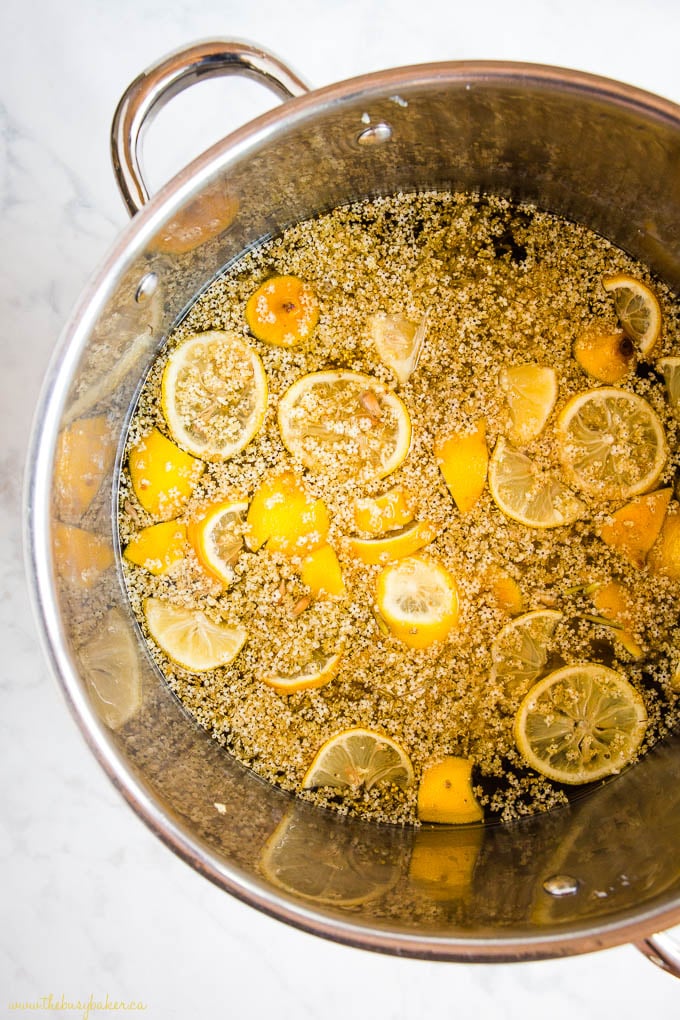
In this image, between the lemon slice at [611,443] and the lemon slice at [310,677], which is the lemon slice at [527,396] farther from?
the lemon slice at [310,677]

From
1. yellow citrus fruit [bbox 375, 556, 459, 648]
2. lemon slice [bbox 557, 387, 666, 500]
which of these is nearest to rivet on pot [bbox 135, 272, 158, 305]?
yellow citrus fruit [bbox 375, 556, 459, 648]

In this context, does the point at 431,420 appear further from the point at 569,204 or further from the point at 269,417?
the point at 569,204

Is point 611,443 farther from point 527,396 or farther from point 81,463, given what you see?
point 81,463

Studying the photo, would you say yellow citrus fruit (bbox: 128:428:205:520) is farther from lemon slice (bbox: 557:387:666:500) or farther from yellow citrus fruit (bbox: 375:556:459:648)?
lemon slice (bbox: 557:387:666:500)

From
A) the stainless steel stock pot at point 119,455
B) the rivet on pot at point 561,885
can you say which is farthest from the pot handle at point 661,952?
the rivet on pot at point 561,885

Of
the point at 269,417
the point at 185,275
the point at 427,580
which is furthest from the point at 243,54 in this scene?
the point at 427,580
